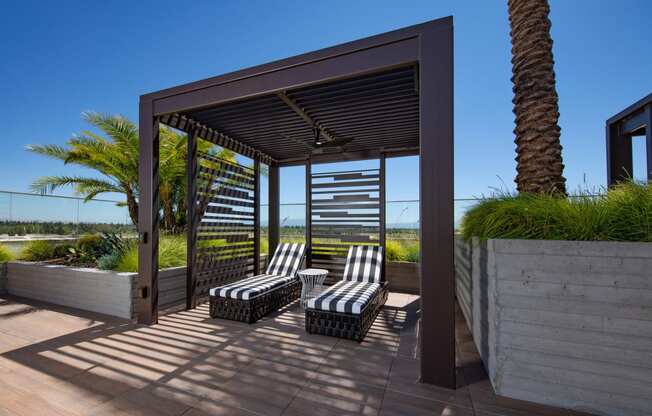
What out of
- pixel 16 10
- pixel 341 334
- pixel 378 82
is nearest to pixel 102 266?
pixel 341 334

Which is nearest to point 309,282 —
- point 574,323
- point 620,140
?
point 574,323

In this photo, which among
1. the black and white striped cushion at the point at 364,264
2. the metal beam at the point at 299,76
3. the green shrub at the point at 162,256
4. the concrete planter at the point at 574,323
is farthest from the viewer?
the black and white striped cushion at the point at 364,264

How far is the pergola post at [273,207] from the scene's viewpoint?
22.2ft

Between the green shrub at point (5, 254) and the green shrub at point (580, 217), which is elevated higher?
the green shrub at point (580, 217)

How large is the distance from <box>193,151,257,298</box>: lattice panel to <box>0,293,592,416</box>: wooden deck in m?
1.25

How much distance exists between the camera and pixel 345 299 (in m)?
3.48

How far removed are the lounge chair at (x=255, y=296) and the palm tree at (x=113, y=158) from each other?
416cm

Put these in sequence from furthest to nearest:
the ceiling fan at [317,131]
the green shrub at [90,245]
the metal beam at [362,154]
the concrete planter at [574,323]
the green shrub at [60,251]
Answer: the green shrub at [60,251]
the metal beam at [362,154]
the green shrub at [90,245]
the ceiling fan at [317,131]
the concrete planter at [574,323]

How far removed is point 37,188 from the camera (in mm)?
7227

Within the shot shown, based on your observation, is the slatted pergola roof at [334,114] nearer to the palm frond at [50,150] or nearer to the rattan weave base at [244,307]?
the rattan weave base at [244,307]

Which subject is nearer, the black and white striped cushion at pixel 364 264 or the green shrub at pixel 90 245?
the black and white striped cushion at pixel 364 264

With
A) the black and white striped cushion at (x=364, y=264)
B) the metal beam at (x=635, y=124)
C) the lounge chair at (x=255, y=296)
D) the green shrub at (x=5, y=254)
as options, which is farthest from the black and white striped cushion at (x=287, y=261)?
the metal beam at (x=635, y=124)

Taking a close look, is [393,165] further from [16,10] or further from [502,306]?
[16,10]

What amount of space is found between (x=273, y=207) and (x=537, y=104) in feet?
17.6
